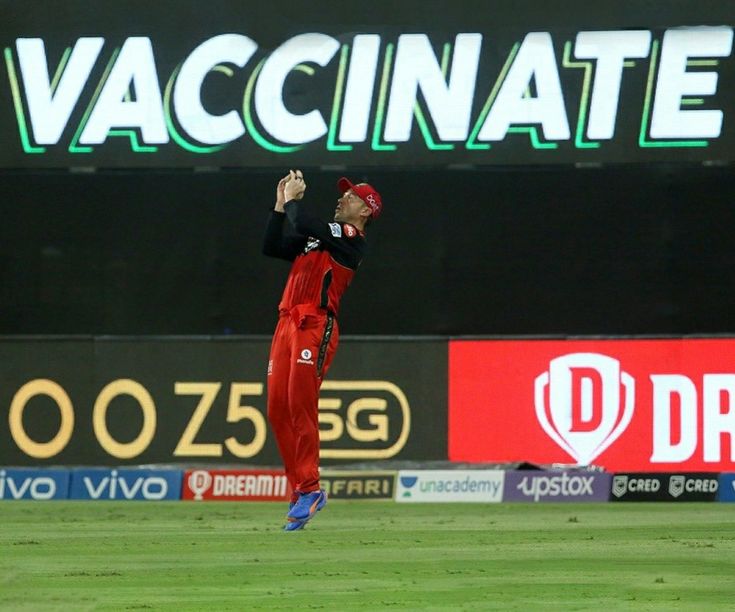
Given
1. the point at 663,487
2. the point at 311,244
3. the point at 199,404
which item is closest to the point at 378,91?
the point at 199,404

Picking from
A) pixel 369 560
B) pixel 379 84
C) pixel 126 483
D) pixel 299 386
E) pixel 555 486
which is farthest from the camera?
pixel 379 84

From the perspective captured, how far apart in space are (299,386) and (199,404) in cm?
395

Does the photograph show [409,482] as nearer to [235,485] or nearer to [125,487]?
[235,485]

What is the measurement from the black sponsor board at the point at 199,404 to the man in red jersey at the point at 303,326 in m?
3.52

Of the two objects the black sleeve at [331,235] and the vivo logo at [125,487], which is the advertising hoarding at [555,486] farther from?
the black sleeve at [331,235]

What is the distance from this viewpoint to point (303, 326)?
812cm

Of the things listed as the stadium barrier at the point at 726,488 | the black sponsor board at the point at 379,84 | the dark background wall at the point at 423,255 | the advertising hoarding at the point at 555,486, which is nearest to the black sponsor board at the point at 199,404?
the dark background wall at the point at 423,255

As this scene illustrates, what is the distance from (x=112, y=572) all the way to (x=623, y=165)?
677 centimetres

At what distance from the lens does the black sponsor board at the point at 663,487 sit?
11398 mm

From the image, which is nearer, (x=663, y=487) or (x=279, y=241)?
(x=279, y=241)

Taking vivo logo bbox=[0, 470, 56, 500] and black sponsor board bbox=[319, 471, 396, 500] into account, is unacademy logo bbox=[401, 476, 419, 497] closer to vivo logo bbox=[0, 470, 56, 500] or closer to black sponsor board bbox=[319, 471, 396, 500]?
black sponsor board bbox=[319, 471, 396, 500]

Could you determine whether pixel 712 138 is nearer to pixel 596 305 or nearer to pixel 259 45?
pixel 596 305

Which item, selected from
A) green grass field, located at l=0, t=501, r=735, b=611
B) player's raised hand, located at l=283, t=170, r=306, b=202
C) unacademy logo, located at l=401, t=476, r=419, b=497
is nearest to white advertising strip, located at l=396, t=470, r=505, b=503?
unacademy logo, located at l=401, t=476, r=419, b=497

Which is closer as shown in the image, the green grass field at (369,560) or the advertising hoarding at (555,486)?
the green grass field at (369,560)
